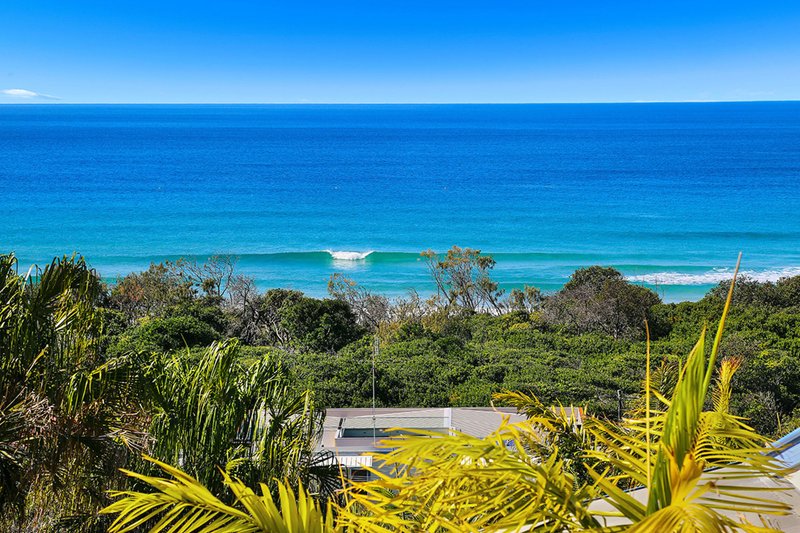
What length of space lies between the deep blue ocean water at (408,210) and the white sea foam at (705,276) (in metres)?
0.15

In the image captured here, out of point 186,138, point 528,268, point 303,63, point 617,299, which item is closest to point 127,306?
point 617,299

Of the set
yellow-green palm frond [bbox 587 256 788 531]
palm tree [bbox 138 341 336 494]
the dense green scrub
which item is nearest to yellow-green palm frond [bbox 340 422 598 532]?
yellow-green palm frond [bbox 587 256 788 531]

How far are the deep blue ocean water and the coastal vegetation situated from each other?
26.9 ft

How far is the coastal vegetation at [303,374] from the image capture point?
3.80 metres

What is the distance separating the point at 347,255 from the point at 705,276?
795 inches

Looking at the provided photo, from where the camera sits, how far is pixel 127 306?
2661 cm

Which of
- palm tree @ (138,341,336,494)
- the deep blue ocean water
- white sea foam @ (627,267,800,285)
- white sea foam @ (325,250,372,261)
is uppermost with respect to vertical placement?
the deep blue ocean water

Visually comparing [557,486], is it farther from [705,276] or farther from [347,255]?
[347,255]

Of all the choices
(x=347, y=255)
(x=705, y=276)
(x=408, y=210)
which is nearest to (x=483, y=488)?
(x=705, y=276)

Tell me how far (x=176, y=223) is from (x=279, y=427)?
4920 cm

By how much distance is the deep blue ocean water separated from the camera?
42.3m

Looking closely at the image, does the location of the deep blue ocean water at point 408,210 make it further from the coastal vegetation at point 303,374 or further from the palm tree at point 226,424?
the palm tree at point 226,424

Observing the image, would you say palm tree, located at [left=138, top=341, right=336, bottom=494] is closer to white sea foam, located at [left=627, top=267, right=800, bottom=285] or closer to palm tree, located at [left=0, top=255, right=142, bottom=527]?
palm tree, located at [left=0, top=255, right=142, bottom=527]

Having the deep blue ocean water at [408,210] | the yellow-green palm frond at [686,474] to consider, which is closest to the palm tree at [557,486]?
the yellow-green palm frond at [686,474]
